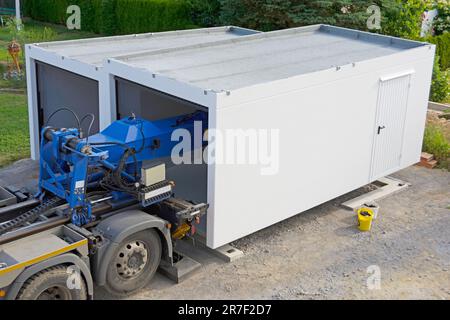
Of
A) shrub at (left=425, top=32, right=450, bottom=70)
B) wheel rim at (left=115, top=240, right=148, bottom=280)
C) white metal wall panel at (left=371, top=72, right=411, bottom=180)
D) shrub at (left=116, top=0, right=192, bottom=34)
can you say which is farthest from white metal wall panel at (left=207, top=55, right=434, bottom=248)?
shrub at (left=116, top=0, right=192, bottom=34)

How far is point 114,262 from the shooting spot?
275 inches

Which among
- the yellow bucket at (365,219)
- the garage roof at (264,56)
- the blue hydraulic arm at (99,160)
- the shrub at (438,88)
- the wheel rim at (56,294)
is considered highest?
the garage roof at (264,56)

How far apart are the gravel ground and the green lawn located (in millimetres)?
4988

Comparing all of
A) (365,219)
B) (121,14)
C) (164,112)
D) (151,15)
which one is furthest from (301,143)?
(121,14)

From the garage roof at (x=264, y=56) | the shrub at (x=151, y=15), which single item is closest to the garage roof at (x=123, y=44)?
the garage roof at (x=264, y=56)

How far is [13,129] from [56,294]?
7151mm

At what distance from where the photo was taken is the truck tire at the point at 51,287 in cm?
618

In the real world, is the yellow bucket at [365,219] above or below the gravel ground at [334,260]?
above

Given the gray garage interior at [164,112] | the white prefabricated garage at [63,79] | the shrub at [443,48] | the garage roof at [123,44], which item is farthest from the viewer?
the shrub at [443,48]

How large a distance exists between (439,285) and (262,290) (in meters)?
2.21

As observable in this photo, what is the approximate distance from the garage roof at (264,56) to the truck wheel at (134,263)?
2.00 meters

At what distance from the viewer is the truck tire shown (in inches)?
243

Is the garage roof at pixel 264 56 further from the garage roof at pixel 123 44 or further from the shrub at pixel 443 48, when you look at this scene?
the shrub at pixel 443 48
